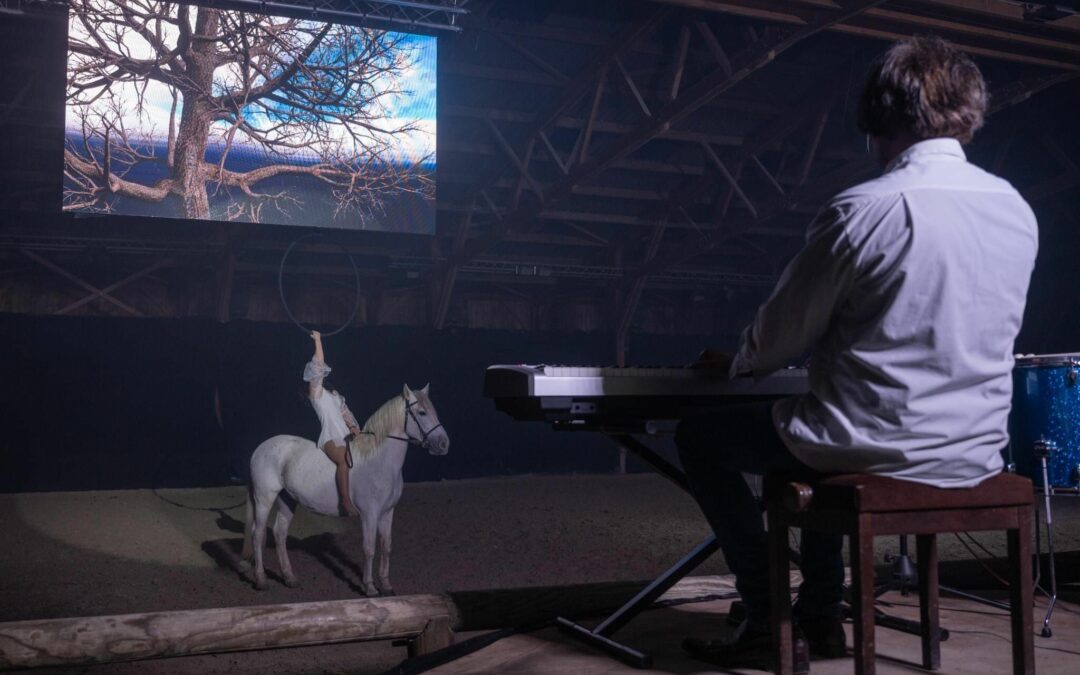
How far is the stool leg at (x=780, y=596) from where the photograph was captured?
1807mm

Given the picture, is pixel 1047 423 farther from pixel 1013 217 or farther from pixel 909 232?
pixel 909 232

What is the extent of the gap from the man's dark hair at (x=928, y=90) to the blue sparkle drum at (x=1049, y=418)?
74.8 inches

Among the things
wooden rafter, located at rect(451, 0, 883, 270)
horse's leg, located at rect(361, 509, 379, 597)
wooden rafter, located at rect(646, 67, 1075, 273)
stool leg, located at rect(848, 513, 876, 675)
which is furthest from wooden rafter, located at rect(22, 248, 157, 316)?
stool leg, located at rect(848, 513, 876, 675)

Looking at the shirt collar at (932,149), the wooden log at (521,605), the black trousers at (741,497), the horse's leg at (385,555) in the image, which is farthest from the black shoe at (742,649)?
the horse's leg at (385,555)

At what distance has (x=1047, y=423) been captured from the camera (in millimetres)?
3283

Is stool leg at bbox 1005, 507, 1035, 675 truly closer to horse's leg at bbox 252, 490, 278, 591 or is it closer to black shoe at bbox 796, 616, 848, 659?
black shoe at bbox 796, 616, 848, 659

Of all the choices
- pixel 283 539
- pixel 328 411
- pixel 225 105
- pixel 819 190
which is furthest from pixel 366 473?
pixel 819 190

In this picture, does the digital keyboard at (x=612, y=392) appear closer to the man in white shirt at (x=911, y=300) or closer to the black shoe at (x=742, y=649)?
the man in white shirt at (x=911, y=300)

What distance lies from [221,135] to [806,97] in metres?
5.25

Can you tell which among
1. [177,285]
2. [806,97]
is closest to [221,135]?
[177,285]

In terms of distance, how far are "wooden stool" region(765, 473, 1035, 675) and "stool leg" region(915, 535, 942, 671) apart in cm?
30

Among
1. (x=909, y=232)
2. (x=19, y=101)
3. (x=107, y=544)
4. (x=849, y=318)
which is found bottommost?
(x=107, y=544)

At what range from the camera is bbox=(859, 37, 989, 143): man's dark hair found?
1.72m

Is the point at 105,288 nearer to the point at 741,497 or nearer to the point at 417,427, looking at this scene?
the point at 417,427
